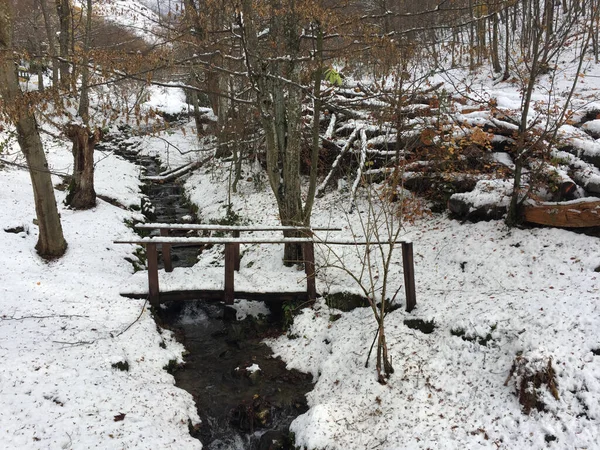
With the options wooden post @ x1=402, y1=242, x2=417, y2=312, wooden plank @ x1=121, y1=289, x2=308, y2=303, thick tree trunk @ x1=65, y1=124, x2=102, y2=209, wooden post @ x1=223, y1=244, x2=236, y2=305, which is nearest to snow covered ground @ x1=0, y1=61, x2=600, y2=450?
wooden post @ x1=402, y1=242, x2=417, y2=312

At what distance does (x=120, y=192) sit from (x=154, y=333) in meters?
9.19

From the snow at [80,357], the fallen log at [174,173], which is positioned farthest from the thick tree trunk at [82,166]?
the fallen log at [174,173]

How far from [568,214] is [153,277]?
288 inches

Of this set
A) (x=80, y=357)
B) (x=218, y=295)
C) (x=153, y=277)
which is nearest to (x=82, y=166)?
(x=153, y=277)

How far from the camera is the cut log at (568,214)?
6.15m

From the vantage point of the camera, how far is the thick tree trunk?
36.5 ft

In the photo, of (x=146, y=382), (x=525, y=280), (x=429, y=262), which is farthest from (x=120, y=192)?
(x=525, y=280)

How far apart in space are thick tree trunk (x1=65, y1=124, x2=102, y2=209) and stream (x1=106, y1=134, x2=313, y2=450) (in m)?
5.80

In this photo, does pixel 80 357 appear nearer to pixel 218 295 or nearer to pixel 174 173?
pixel 218 295

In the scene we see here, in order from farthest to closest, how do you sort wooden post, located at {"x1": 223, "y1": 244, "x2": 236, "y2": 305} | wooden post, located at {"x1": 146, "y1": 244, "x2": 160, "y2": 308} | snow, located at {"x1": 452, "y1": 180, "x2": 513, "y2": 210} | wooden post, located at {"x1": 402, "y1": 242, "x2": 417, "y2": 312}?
snow, located at {"x1": 452, "y1": 180, "x2": 513, "y2": 210}, wooden post, located at {"x1": 223, "y1": 244, "x2": 236, "y2": 305}, wooden post, located at {"x1": 146, "y1": 244, "x2": 160, "y2": 308}, wooden post, located at {"x1": 402, "y1": 242, "x2": 417, "y2": 312}

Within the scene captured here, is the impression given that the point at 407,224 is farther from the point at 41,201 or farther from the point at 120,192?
the point at 120,192

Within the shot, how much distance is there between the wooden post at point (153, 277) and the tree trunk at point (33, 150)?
8.75ft

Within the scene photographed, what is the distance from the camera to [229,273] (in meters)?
7.30

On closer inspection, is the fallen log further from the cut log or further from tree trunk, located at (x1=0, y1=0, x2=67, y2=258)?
the cut log
